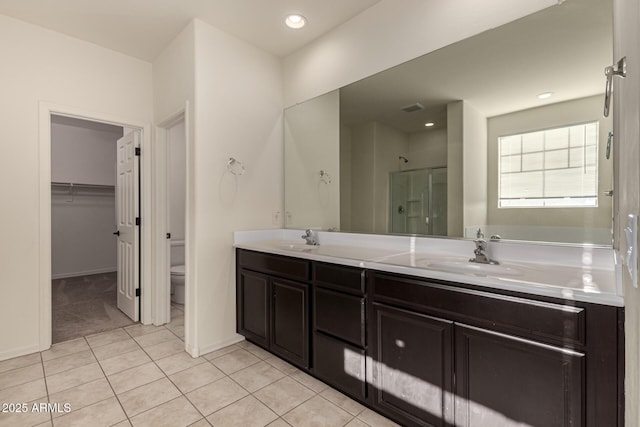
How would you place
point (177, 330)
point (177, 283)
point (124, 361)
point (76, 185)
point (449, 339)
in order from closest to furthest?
point (449, 339)
point (124, 361)
point (177, 330)
point (177, 283)
point (76, 185)

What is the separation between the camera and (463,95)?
1.91 m

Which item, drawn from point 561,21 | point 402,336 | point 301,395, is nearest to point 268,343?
point 301,395

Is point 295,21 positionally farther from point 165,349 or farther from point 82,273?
point 82,273

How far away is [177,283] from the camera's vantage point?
12.1ft

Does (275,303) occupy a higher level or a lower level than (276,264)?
lower

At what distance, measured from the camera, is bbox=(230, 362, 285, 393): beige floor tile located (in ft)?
6.63

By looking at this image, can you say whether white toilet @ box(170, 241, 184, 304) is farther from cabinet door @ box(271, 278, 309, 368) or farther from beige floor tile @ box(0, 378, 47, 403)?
cabinet door @ box(271, 278, 309, 368)

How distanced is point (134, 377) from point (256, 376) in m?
0.83

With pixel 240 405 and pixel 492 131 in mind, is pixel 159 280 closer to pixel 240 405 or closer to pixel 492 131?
pixel 240 405

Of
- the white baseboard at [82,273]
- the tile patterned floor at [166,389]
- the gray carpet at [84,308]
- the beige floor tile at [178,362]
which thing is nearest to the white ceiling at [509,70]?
the tile patterned floor at [166,389]

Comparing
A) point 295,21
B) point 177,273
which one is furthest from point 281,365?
point 295,21

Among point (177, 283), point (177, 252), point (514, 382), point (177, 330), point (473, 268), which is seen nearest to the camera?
point (514, 382)

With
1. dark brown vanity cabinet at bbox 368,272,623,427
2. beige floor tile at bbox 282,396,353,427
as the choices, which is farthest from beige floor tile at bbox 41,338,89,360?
dark brown vanity cabinet at bbox 368,272,623,427

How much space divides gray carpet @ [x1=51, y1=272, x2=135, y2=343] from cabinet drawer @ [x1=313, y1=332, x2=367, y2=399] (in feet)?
7.19
